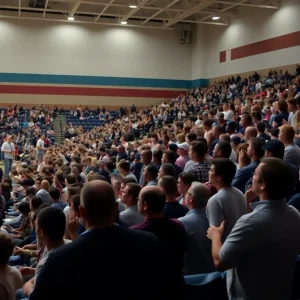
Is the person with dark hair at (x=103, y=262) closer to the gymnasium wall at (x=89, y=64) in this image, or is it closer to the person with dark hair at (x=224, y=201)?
the person with dark hair at (x=224, y=201)

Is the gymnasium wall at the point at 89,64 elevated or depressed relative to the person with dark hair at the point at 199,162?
elevated

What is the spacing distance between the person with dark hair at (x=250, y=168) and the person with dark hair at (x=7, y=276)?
2347 millimetres

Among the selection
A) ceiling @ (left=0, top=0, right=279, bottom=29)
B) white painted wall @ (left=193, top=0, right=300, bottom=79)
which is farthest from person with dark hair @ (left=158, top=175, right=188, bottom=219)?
ceiling @ (left=0, top=0, right=279, bottom=29)

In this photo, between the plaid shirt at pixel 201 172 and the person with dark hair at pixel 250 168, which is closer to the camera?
the person with dark hair at pixel 250 168

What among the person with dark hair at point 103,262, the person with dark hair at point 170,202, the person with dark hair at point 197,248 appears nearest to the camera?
the person with dark hair at point 103,262

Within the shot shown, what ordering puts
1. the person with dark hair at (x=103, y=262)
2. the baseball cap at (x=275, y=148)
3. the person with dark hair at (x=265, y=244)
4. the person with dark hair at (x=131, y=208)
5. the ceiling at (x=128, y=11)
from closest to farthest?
the person with dark hair at (x=103, y=262), the person with dark hair at (x=265, y=244), the person with dark hair at (x=131, y=208), the baseball cap at (x=275, y=148), the ceiling at (x=128, y=11)

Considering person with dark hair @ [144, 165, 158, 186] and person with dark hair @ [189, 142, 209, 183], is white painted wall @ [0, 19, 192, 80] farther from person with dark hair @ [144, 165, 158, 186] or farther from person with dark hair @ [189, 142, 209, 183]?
person with dark hair @ [189, 142, 209, 183]

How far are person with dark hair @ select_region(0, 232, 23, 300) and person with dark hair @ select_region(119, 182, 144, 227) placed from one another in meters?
1.19

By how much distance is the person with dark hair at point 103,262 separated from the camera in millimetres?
1674

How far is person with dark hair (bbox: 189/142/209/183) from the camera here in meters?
5.21

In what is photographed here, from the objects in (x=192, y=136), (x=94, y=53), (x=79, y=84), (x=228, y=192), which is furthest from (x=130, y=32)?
(x=228, y=192)

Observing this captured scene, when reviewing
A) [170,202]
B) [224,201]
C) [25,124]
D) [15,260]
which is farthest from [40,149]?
[224,201]

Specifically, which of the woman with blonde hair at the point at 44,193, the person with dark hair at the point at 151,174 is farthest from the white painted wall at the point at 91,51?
the person with dark hair at the point at 151,174

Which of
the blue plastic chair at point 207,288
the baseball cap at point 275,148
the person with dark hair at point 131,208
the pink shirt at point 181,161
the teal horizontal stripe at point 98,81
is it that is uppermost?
the teal horizontal stripe at point 98,81
